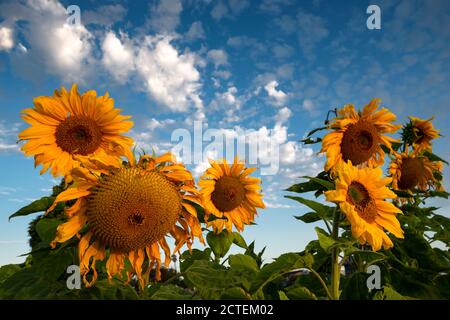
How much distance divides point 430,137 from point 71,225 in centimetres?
580

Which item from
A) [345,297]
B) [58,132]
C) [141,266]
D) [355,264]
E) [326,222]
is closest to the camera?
[141,266]

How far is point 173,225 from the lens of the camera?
2650 mm

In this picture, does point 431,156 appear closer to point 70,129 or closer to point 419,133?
point 419,133

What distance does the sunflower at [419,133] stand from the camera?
20.6ft

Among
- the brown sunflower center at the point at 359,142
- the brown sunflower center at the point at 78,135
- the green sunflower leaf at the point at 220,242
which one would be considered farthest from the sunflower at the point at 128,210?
the brown sunflower center at the point at 359,142

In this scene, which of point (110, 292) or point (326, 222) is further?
point (326, 222)

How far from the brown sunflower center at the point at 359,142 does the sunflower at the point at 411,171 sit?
137 centimetres

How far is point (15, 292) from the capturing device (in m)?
2.42

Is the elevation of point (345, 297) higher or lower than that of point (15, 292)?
lower

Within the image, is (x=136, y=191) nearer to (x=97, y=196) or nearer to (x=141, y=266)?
(x=97, y=196)

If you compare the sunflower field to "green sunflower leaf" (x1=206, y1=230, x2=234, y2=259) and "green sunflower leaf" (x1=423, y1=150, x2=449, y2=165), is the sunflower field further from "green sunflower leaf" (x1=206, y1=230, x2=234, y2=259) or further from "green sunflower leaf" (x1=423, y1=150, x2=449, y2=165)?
"green sunflower leaf" (x1=423, y1=150, x2=449, y2=165)

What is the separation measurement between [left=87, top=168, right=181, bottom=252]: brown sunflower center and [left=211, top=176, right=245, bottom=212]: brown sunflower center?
116 inches

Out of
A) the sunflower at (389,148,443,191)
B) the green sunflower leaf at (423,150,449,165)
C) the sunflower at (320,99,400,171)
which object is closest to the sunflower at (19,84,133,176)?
the sunflower at (320,99,400,171)
